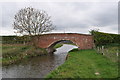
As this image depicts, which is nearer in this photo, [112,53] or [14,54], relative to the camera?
Result: [112,53]

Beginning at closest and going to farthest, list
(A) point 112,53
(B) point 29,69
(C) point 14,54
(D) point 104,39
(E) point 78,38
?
1. (B) point 29,69
2. (A) point 112,53
3. (C) point 14,54
4. (D) point 104,39
5. (E) point 78,38

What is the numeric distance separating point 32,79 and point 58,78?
3365mm

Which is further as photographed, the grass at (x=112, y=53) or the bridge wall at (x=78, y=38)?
the bridge wall at (x=78, y=38)

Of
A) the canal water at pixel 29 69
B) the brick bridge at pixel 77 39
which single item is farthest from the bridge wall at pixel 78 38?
the canal water at pixel 29 69

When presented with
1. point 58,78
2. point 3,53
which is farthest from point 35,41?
point 58,78

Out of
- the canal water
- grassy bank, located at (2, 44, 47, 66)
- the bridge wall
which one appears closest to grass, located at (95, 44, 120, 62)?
the canal water

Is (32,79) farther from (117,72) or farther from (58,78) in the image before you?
(117,72)

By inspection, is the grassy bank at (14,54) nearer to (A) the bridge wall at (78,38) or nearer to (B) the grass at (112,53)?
(A) the bridge wall at (78,38)

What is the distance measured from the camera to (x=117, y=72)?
37.3ft

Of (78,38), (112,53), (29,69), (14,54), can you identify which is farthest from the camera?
(78,38)

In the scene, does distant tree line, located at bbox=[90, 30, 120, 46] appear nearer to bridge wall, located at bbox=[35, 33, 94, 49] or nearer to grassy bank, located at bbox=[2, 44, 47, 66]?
bridge wall, located at bbox=[35, 33, 94, 49]

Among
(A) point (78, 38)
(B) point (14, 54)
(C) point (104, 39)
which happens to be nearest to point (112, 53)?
(C) point (104, 39)

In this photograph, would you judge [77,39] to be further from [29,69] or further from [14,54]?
[29,69]

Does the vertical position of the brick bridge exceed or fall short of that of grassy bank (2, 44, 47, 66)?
it exceeds it
